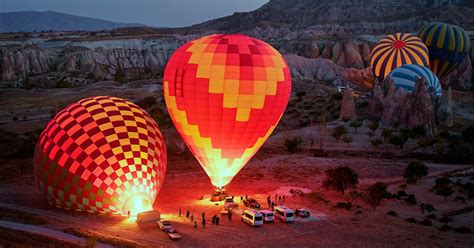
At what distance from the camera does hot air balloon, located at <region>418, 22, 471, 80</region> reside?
53.8 meters

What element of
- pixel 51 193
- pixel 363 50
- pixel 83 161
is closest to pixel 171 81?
pixel 83 161

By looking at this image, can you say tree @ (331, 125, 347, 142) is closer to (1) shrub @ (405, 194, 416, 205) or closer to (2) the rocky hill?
(1) shrub @ (405, 194, 416, 205)

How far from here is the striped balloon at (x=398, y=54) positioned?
47.9 m

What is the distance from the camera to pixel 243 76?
63.1 ft

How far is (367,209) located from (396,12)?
15333 centimetres

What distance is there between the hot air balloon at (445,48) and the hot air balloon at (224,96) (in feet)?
130

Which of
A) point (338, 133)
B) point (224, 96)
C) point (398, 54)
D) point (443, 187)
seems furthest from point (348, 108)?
point (224, 96)

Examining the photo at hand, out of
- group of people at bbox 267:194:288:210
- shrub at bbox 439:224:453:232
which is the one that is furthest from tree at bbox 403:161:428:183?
group of people at bbox 267:194:288:210

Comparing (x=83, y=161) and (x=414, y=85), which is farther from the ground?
(x=414, y=85)

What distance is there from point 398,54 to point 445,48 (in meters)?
9.18

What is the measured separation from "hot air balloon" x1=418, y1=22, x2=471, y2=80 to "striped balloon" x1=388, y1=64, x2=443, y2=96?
616 inches

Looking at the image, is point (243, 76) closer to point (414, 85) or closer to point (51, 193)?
point (51, 193)

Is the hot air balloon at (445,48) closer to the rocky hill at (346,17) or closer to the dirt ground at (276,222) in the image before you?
the dirt ground at (276,222)

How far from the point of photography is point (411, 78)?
3941 centimetres
